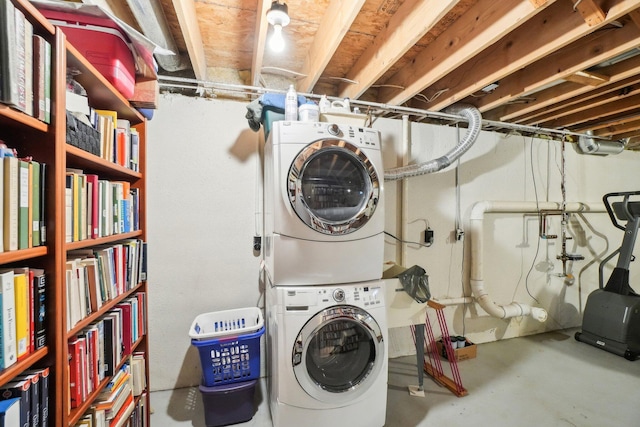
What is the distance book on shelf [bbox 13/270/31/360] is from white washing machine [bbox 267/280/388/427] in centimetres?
100

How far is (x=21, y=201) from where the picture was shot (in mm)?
766

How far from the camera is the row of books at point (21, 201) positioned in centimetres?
72

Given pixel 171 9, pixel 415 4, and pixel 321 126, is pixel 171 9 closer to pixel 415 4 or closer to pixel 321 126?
pixel 321 126

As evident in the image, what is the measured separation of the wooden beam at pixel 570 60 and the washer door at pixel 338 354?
209 centimetres

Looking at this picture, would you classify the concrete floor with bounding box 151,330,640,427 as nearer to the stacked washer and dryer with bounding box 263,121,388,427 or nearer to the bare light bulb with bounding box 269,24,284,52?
the stacked washer and dryer with bounding box 263,121,388,427

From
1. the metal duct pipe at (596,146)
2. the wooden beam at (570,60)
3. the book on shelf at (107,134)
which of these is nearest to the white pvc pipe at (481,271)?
the wooden beam at (570,60)

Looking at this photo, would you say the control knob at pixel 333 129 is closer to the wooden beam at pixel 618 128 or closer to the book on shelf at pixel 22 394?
the book on shelf at pixel 22 394

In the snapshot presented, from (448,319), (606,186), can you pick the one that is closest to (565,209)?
(606,186)

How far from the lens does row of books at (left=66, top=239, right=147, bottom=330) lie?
103 cm

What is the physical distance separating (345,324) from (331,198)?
758mm

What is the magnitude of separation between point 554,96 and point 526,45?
94 cm

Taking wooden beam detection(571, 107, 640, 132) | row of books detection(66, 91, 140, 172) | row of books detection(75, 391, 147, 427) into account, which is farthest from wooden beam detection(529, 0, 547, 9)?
row of books detection(75, 391, 147, 427)

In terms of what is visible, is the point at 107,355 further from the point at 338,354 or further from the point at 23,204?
the point at 338,354

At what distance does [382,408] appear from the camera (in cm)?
164
